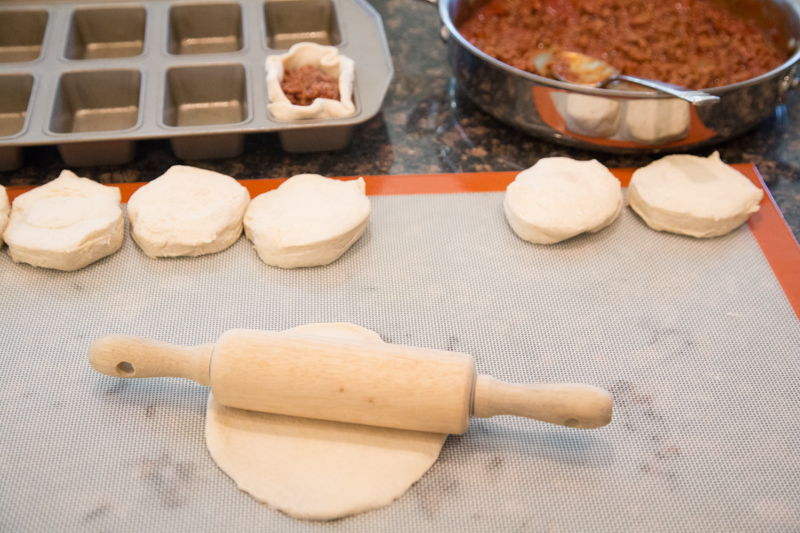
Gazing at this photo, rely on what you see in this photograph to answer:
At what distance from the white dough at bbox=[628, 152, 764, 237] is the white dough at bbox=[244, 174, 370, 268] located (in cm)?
85

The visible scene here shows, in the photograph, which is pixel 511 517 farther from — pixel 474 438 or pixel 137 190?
pixel 137 190

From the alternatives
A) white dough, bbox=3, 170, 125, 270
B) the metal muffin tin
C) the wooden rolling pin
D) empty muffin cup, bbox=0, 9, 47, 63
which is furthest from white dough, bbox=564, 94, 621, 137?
empty muffin cup, bbox=0, 9, 47, 63

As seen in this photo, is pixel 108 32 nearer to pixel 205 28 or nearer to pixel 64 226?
pixel 205 28

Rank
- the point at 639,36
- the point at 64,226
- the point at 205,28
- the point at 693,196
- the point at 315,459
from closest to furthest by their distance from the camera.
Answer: the point at 315,459 < the point at 64,226 < the point at 693,196 < the point at 639,36 < the point at 205,28

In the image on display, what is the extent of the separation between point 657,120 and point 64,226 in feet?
5.74

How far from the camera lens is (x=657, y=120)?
1814 mm

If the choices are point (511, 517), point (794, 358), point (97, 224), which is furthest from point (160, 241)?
point (794, 358)

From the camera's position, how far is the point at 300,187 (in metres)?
1.81

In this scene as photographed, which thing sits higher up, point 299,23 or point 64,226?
point 299,23

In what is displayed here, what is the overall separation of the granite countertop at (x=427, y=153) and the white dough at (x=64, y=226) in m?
0.25

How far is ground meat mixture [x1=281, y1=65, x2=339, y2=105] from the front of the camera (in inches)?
79.0

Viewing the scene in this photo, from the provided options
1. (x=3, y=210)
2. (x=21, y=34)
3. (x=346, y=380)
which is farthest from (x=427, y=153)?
(x=21, y=34)

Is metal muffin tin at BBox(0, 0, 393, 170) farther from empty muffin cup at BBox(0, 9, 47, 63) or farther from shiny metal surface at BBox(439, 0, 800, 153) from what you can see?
shiny metal surface at BBox(439, 0, 800, 153)

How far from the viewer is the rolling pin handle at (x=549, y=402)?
3.86ft
